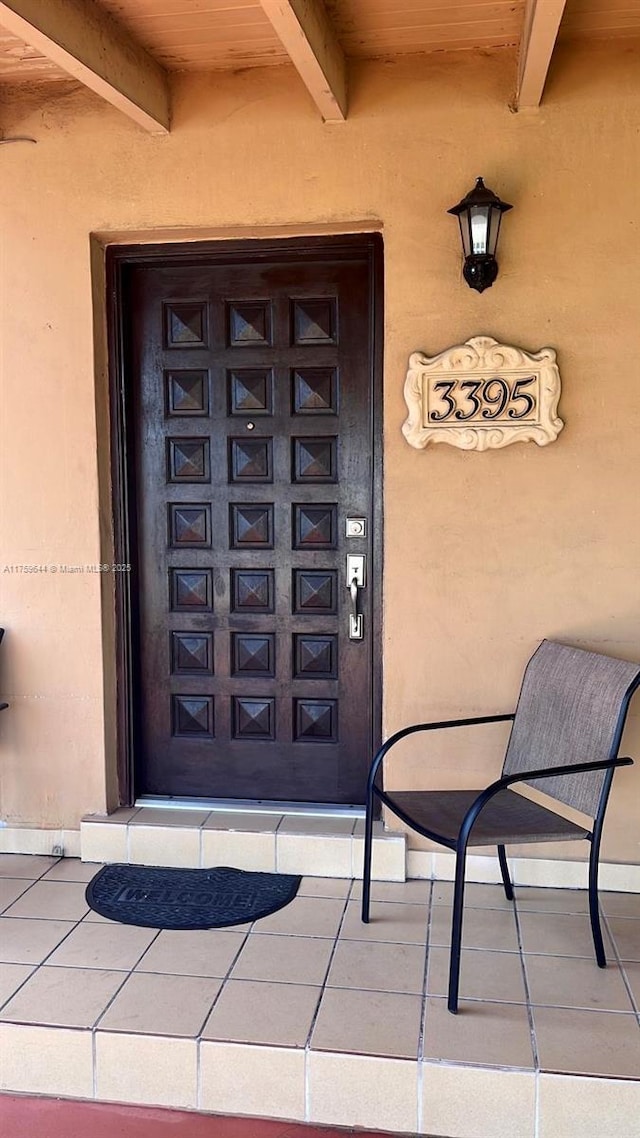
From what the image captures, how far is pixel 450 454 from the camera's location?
114 inches

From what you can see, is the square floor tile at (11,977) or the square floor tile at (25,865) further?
the square floor tile at (25,865)

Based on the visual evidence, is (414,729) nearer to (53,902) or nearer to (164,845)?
(164,845)

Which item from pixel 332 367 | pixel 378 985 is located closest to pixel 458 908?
pixel 378 985

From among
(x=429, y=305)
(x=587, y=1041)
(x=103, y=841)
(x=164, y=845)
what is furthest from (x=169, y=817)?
(x=429, y=305)

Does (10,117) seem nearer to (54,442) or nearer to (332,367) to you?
(54,442)

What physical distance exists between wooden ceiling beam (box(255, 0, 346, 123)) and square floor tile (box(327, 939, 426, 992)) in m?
2.57

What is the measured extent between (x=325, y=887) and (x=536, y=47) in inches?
104

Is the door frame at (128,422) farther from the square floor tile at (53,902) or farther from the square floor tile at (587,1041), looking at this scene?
the square floor tile at (587,1041)

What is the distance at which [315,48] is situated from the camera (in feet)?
8.05

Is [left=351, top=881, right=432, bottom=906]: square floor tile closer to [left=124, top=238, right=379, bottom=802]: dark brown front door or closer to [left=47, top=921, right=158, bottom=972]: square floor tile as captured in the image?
[left=124, top=238, right=379, bottom=802]: dark brown front door

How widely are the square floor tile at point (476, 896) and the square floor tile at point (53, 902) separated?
3.79ft

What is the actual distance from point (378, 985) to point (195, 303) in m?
2.33

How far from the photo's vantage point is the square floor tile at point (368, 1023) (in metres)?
2.06

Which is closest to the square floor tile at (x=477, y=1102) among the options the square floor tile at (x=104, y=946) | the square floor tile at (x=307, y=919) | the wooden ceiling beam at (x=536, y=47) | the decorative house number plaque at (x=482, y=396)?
the square floor tile at (x=307, y=919)
